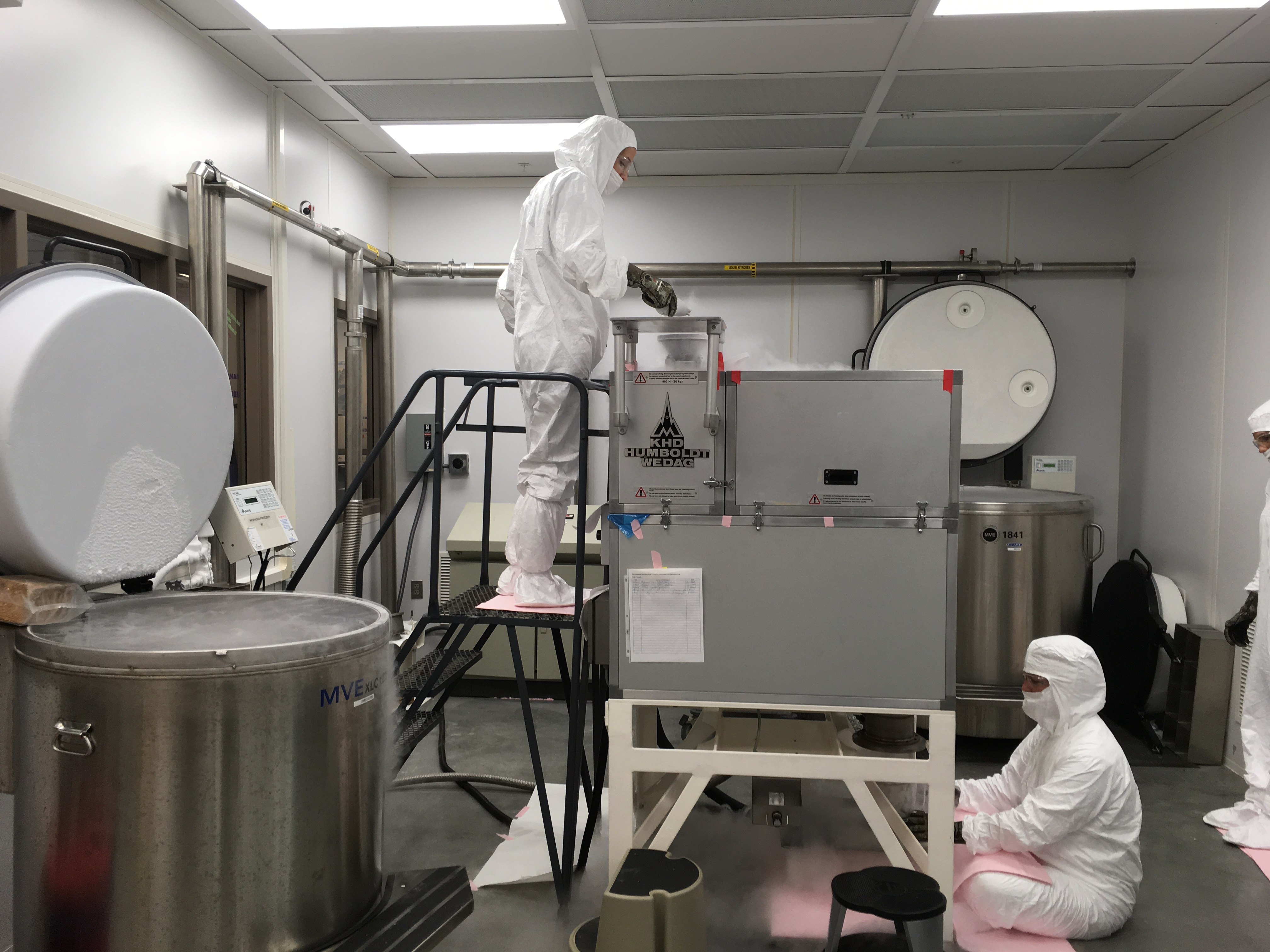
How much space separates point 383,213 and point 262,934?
4.31m

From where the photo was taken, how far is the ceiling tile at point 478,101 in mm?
3660

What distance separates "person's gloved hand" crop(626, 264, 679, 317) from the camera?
7.93ft

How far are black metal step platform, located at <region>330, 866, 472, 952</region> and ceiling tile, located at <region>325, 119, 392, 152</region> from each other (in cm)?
350

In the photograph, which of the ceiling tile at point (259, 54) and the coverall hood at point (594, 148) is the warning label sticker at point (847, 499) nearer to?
the coverall hood at point (594, 148)

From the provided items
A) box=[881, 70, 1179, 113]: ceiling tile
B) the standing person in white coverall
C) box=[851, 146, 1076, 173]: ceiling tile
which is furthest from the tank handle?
the standing person in white coverall

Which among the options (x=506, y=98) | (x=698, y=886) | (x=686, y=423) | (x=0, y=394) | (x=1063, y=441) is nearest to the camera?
(x=0, y=394)

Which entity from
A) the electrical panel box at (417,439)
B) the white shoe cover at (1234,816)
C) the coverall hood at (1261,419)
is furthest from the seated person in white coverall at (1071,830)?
the electrical panel box at (417,439)

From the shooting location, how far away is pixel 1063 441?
4.84 meters

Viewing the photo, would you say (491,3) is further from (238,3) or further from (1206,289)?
(1206,289)

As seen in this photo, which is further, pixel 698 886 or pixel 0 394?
pixel 698 886

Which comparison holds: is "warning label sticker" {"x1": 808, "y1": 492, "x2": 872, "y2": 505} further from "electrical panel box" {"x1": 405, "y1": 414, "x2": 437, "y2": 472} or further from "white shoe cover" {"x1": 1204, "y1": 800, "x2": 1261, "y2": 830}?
"electrical panel box" {"x1": 405, "y1": 414, "x2": 437, "y2": 472}

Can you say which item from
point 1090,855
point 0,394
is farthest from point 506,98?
point 1090,855

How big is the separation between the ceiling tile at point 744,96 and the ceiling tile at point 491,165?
0.78 m

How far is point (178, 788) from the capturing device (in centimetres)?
132
